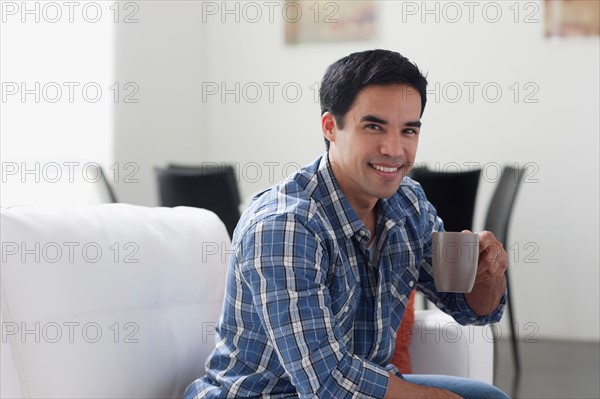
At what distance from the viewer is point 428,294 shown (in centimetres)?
165

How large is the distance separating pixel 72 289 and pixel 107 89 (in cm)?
315

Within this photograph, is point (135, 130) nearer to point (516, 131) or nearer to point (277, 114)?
point (277, 114)

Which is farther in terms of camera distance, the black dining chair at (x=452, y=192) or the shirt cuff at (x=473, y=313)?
the black dining chair at (x=452, y=192)

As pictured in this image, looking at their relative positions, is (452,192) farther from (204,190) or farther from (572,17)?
(572,17)

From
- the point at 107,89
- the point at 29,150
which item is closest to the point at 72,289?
the point at 29,150

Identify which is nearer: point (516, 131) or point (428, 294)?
point (428, 294)

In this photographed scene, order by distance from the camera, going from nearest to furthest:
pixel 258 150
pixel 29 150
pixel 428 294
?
1. pixel 428 294
2. pixel 29 150
3. pixel 258 150

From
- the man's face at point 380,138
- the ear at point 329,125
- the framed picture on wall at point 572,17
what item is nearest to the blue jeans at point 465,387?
the man's face at point 380,138

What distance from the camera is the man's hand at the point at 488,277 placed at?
59.0 inches

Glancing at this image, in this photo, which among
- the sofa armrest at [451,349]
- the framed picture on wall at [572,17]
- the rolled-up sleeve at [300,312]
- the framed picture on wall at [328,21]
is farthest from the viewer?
the framed picture on wall at [328,21]

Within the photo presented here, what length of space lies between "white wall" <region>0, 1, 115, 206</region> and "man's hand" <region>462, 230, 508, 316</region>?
243 centimetres

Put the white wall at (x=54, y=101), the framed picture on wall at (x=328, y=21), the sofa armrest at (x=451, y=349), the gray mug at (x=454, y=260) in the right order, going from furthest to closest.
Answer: the framed picture on wall at (x=328, y=21)
the white wall at (x=54, y=101)
the sofa armrest at (x=451, y=349)
the gray mug at (x=454, y=260)

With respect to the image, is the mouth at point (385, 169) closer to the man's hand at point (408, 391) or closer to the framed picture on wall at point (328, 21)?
the man's hand at point (408, 391)

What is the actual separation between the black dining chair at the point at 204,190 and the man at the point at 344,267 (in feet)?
6.53
